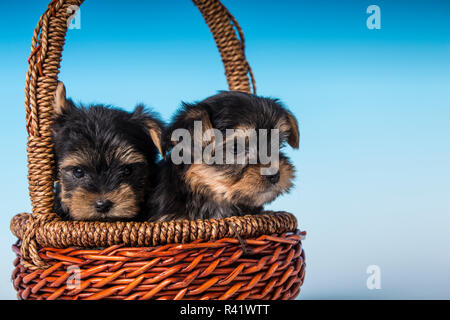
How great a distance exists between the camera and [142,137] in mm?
3076

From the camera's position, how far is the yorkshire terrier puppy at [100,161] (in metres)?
2.69

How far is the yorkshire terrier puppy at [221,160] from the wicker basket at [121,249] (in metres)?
0.23

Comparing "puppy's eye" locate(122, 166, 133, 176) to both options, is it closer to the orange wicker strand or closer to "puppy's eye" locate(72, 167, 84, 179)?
"puppy's eye" locate(72, 167, 84, 179)

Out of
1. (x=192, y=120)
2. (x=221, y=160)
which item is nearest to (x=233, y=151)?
(x=221, y=160)

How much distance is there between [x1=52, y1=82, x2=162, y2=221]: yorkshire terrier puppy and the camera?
269 cm

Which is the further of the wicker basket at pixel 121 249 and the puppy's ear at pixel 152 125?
the puppy's ear at pixel 152 125

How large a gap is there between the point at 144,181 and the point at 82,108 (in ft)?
2.42

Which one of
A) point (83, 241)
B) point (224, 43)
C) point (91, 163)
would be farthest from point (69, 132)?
point (224, 43)

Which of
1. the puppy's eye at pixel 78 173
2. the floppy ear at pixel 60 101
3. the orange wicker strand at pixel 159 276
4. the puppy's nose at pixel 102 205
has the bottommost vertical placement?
the orange wicker strand at pixel 159 276

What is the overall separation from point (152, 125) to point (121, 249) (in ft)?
3.34

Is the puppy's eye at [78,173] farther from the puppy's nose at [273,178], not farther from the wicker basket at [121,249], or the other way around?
the puppy's nose at [273,178]

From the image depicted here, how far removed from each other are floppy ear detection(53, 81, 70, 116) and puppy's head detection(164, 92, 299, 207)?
80 centimetres

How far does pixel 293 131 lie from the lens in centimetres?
313

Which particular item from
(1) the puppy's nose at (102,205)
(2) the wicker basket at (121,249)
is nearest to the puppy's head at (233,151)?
(2) the wicker basket at (121,249)
